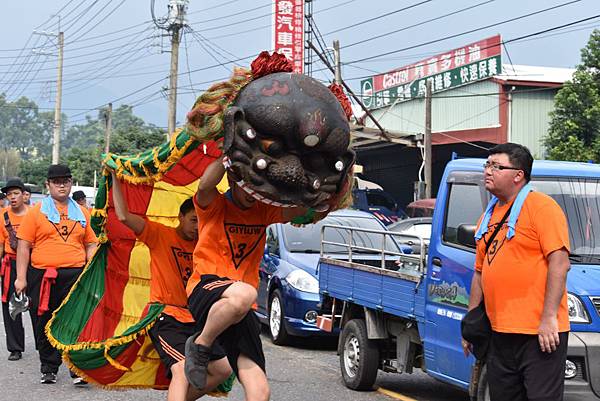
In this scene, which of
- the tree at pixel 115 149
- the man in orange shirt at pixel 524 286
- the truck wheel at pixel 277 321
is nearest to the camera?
the man in orange shirt at pixel 524 286

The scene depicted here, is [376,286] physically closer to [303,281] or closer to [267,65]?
[303,281]

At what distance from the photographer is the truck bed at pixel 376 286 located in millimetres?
7684

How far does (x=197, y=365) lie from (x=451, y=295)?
107 inches

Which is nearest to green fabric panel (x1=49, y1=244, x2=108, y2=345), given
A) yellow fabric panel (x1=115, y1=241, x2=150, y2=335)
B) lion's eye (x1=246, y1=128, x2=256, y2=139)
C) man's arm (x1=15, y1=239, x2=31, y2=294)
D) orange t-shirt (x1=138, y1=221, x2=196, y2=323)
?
yellow fabric panel (x1=115, y1=241, x2=150, y2=335)

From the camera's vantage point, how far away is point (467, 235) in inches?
266

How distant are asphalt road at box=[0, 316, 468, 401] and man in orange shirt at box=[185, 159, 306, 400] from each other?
3.41 metres

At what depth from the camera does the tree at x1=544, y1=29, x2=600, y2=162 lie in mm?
23969

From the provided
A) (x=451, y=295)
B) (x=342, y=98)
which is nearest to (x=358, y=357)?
(x=451, y=295)

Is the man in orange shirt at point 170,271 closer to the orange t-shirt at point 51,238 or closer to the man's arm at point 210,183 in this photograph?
the man's arm at point 210,183

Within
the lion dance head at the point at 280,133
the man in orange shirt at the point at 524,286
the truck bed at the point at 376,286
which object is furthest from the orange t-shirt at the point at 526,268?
the truck bed at the point at 376,286

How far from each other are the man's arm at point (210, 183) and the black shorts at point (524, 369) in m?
1.80

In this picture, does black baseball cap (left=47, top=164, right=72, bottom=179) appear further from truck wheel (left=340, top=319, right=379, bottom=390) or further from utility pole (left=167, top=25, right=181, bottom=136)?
utility pole (left=167, top=25, right=181, bottom=136)

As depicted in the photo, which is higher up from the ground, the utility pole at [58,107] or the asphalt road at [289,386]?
the utility pole at [58,107]

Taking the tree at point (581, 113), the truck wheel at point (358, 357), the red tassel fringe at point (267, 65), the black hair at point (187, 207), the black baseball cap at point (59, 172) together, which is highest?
the tree at point (581, 113)
